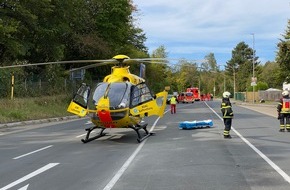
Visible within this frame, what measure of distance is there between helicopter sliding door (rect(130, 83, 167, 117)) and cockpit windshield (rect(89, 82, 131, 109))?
360 millimetres

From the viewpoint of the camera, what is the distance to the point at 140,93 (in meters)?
16.2

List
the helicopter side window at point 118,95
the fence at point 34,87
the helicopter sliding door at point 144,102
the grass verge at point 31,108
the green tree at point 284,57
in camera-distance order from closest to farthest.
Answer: the helicopter side window at point 118,95
the helicopter sliding door at point 144,102
the grass verge at point 31,108
the fence at point 34,87
the green tree at point 284,57

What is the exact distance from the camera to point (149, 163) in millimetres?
10273

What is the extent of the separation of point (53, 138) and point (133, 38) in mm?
53958

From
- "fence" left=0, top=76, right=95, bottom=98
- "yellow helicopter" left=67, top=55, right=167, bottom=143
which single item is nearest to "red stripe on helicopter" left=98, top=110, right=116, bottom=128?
"yellow helicopter" left=67, top=55, right=167, bottom=143

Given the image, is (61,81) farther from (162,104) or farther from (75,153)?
(75,153)

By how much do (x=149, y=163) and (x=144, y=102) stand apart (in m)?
5.89

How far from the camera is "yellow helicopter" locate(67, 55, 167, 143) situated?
1437 centimetres

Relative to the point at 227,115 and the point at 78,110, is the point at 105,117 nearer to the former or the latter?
the point at 78,110

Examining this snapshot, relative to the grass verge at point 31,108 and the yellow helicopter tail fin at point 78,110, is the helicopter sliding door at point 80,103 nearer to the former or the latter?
the yellow helicopter tail fin at point 78,110

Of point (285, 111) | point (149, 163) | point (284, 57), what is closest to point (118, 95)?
point (149, 163)

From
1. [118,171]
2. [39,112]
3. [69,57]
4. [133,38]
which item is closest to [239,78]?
[133,38]

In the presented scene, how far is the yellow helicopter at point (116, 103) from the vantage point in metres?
14.4

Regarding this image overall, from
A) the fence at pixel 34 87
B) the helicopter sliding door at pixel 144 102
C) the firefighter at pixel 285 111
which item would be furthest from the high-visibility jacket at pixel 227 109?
the fence at pixel 34 87
